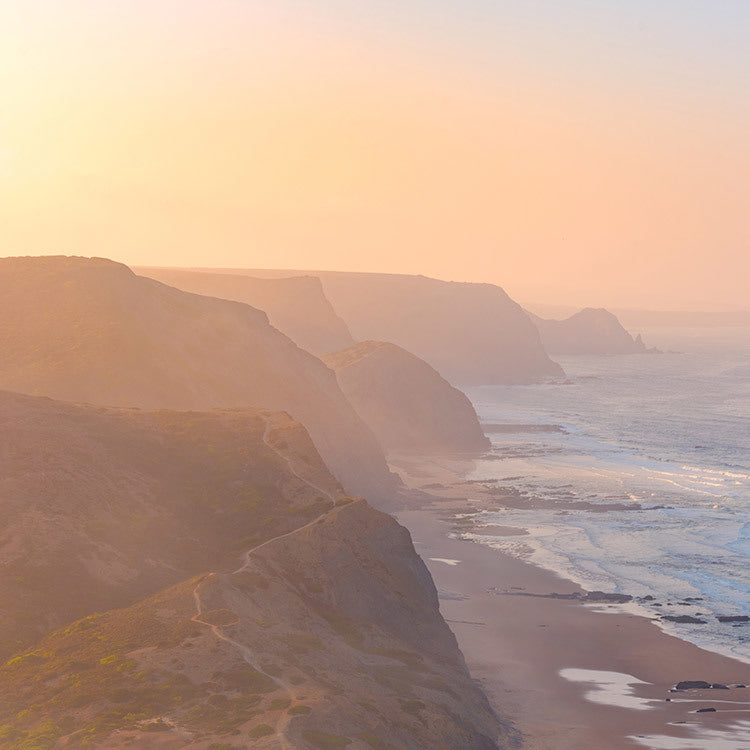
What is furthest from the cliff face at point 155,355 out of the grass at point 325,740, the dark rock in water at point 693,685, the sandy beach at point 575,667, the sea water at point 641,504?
the grass at point 325,740

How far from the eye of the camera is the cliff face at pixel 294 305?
16212 centimetres

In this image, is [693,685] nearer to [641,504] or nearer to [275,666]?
[275,666]

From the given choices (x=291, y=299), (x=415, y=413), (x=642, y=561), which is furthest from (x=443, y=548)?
(x=291, y=299)

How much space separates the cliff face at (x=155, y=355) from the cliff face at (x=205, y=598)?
15.5 metres

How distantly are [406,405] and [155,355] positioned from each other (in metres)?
53.1

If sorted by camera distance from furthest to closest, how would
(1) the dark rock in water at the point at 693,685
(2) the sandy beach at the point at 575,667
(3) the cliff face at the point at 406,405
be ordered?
(3) the cliff face at the point at 406,405
(1) the dark rock in water at the point at 693,685
(2) the sandy beach at the point at 575,667

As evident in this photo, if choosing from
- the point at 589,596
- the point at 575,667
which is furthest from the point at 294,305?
the point at 575,667

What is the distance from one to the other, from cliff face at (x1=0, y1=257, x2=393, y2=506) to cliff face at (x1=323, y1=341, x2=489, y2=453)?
24.8 metres

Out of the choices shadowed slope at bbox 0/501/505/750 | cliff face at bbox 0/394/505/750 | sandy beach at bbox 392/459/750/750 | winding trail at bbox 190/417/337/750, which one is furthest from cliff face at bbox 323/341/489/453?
shadowed slope at bbox 0/501/505/750

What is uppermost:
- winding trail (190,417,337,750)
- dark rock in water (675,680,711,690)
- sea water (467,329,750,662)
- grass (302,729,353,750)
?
winding trail (190,417,337,750)

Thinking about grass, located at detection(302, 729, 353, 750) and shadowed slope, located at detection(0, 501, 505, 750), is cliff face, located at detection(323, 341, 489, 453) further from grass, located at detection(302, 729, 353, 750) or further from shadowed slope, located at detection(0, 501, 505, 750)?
grass, located at detection(302, 729, 353, 750)

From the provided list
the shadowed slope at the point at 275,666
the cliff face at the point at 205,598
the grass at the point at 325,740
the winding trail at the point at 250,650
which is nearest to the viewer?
the grass at the point at 325,740

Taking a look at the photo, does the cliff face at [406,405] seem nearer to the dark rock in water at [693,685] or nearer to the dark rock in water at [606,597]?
the dark rock in water at [606,597]

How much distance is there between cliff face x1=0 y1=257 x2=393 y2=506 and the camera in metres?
70.4
